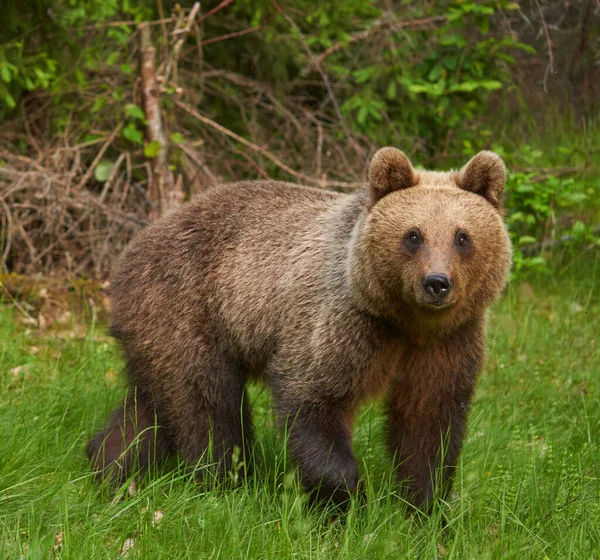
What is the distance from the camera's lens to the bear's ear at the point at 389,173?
4.24 metres

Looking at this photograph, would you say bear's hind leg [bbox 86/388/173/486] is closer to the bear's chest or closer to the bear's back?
the bear's back

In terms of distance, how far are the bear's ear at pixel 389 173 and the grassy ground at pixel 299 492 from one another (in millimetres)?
1265

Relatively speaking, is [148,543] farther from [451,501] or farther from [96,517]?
[451,501]

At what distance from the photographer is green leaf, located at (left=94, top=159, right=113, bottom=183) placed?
7.97 m

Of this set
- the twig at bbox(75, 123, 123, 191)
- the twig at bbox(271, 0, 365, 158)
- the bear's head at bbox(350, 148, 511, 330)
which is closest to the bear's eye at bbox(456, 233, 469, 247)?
the bear's head at bbox(350, 148, 511, 330)

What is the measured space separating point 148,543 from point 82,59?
553 cm

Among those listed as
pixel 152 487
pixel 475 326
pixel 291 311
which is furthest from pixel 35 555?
pixel 475 326

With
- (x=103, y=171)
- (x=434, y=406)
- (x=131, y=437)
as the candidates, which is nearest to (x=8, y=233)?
(x=103, y=171)

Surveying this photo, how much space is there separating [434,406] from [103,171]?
4.59 meters

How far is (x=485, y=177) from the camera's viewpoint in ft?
14.0

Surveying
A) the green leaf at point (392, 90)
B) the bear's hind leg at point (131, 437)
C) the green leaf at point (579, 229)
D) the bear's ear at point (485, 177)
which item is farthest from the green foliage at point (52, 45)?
the bear's ear at point (485, 177)

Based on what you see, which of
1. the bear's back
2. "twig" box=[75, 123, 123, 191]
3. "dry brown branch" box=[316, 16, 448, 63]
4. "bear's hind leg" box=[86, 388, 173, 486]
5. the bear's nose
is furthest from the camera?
"dry brown branch" box=[316, 16, 448, 63]

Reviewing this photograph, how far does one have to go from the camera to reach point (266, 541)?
3.48 metres

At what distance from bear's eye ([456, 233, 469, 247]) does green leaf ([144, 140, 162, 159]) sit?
13.6 feet
